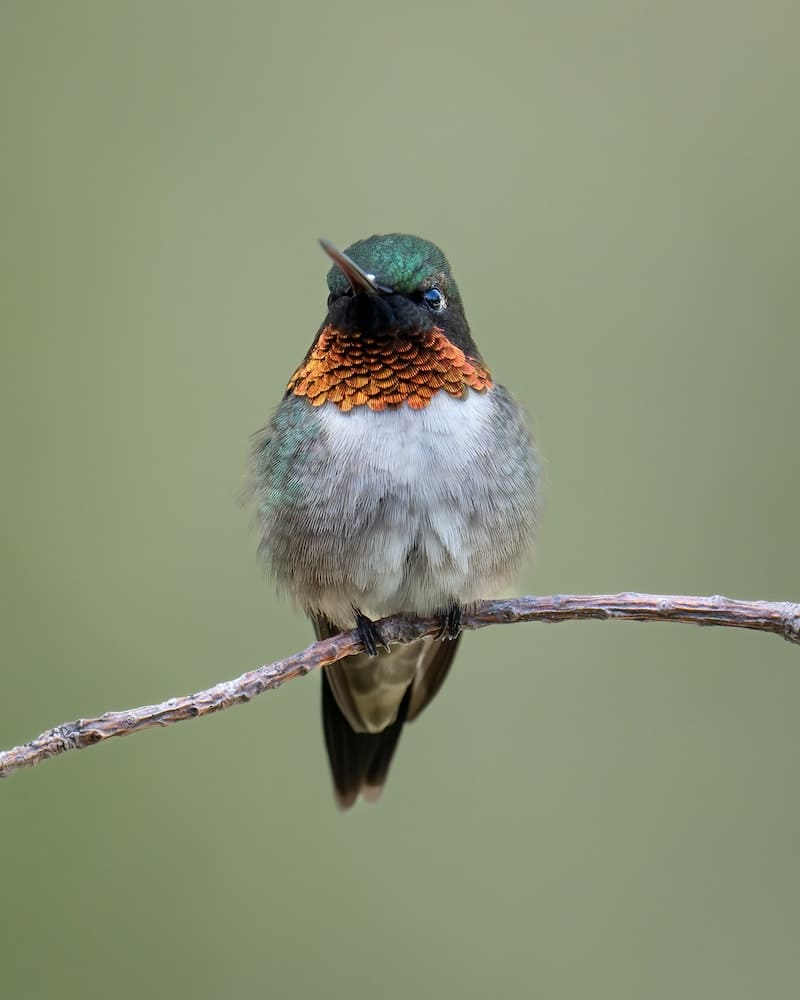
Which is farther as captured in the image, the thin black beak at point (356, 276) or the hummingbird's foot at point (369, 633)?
the hummingbird's foot at point (369, 633)

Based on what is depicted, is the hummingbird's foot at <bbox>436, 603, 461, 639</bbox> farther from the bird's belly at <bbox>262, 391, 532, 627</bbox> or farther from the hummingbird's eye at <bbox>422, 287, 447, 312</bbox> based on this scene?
the hummingbird's eye at <bbox>422, 287, 447, 312</bbox>

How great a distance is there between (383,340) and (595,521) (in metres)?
1.66

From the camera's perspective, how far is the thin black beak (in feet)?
8.07

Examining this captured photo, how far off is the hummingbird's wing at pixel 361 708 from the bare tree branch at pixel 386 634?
1.32 ft

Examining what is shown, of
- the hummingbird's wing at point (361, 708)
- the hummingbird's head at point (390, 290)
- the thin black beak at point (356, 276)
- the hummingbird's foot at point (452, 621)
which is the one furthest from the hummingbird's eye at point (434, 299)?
the hummingbird's wing at point (361, 708)

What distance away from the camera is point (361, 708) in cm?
346

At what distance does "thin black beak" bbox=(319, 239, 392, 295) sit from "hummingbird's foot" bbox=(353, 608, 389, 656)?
75cm

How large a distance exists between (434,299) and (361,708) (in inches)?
48.1

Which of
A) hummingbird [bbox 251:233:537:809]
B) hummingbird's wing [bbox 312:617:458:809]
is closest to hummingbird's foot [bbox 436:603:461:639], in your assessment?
hummingbird [bbox 251:233:537:809]

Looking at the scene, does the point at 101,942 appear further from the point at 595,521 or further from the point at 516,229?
the point at 516,229

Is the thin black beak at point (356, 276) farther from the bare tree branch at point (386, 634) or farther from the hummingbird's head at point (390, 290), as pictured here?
the bare tree branch at point (386, 634)

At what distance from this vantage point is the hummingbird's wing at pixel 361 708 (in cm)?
334

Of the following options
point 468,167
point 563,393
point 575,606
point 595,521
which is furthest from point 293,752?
point 468,167

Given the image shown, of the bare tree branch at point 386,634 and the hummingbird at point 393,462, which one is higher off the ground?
the hummingbird at point 393,462
